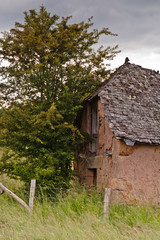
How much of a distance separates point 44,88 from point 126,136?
4362 mm

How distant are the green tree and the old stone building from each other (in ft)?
3.03

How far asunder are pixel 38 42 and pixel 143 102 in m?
Result: 4.57

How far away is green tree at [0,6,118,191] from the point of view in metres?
11.6

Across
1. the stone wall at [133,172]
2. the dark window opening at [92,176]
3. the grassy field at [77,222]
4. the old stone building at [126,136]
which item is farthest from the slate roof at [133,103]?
the dark window opening at [92,176]

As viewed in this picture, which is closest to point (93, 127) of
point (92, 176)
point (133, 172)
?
point (92, 176)

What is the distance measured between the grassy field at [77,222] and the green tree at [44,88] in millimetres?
2070

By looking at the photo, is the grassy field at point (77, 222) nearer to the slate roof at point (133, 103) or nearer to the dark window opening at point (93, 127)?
the slate roof at point (133, 103)

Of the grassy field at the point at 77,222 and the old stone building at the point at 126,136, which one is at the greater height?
the old stone building at the point at 126,136

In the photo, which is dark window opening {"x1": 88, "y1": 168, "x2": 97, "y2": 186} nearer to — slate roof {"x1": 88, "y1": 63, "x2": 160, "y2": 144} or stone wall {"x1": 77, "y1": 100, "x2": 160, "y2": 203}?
stone wall {"x1": 77, "y1": 100, "x2": 160, "y2": 203}

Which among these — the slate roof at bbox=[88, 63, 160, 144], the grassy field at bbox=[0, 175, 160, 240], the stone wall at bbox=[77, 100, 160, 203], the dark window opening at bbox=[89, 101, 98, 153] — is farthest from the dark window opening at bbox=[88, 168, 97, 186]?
the slate roof at bbox=[88, 63, 160, 144]

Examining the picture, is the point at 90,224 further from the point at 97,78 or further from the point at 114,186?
the point at 97,78

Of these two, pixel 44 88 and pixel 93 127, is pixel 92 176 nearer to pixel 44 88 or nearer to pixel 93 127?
pixel 93 127

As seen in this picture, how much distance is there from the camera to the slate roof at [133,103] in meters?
10.1

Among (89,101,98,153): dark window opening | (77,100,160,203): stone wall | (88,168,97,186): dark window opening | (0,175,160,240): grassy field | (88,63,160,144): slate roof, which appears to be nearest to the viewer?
(0,175,160,240): grassy field
